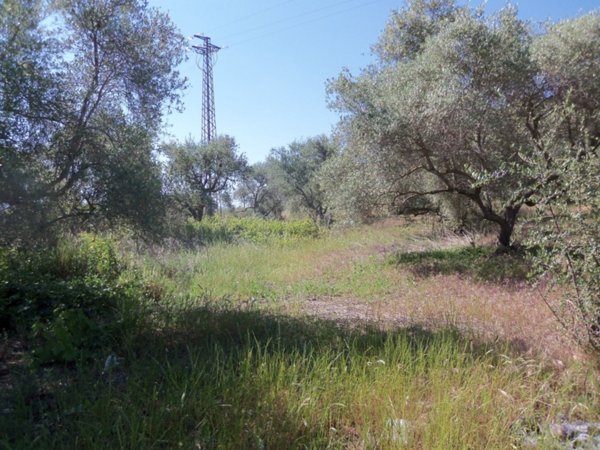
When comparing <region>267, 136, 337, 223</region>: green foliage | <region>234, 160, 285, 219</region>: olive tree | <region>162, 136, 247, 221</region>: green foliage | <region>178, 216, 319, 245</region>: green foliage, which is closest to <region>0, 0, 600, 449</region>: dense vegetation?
<region>178, 216, 319, 245</region>: green foliage

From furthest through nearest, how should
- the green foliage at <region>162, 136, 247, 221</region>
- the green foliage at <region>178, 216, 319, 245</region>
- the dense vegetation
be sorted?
the green foliage at <region>162, 136, 247, 221</region>, the green foliage at <region>178, 216, 319, 245</region>, the dense vegetation

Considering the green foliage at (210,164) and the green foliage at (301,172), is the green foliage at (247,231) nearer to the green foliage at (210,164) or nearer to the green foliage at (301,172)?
the green foliage at (210,164)

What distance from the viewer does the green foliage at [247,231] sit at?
1583 centimetres

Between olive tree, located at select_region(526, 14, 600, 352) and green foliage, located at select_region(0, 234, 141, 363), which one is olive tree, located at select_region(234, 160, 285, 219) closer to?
green foliage, located at select_region(0, 234, 141, 363)

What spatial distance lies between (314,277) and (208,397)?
22.3 feet

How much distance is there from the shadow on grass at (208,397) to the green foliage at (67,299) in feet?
1.05

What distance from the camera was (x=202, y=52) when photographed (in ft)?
78.2

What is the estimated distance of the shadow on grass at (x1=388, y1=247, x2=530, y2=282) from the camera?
774cm

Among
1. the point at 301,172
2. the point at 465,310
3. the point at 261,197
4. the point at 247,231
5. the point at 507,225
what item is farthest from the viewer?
the point at 261,197

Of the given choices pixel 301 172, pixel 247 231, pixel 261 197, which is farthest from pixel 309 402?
pixel 261 197

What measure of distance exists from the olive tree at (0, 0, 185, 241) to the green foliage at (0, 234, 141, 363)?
86cm

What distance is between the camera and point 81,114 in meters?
5.04

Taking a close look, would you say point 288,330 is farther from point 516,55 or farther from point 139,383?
point 516,55

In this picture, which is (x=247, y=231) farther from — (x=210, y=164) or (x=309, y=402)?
(x=309, y=402)
